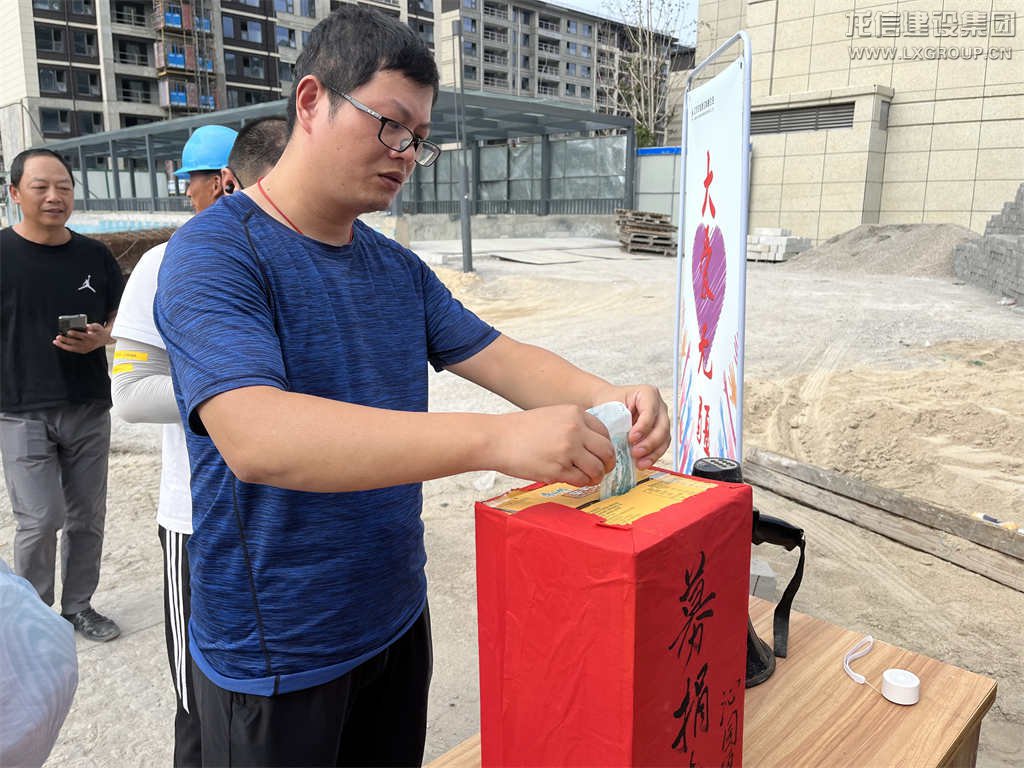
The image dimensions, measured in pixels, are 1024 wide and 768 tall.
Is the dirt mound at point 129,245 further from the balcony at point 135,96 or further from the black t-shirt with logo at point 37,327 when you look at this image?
the balcony at point 135,96

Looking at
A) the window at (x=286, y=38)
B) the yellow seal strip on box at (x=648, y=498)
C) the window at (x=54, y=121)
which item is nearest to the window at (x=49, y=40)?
the window at (x=54, y=121)

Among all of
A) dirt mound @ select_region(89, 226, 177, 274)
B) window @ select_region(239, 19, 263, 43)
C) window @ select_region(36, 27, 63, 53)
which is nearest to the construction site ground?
dirt mound @ select_region(89, 226, 177, 274)

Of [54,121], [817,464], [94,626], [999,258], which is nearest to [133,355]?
[94,626]

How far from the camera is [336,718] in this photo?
135 cm

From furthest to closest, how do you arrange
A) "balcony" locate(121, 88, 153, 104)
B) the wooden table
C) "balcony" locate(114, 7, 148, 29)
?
"balcony" locate(121, 88, 153, 104) → "balcony" locate(114, 7, 148, 29) → the wooden table

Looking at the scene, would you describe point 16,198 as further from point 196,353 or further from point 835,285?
point 835,285

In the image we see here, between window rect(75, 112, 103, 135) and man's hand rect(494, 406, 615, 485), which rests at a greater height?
window rect(75, 112, 103, 135)

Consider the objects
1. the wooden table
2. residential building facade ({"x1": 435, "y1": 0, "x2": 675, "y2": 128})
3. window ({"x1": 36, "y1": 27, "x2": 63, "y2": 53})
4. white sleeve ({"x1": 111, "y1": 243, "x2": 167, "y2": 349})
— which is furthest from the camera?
residential building facade ({"x1": 435, "y1": 0, "x2": 675, "y2": 128})

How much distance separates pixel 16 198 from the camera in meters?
3.30

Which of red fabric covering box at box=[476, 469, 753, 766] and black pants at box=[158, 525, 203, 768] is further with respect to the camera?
black pants at box=[158, 525, 203, 768]

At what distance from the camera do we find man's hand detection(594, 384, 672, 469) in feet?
4.19

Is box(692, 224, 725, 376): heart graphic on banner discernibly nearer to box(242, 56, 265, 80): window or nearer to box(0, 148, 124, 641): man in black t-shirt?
box(0, 148, 124, 641): man in black t-shirt

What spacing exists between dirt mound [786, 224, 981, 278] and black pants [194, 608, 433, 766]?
619 inches

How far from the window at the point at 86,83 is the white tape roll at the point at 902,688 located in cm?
5753
